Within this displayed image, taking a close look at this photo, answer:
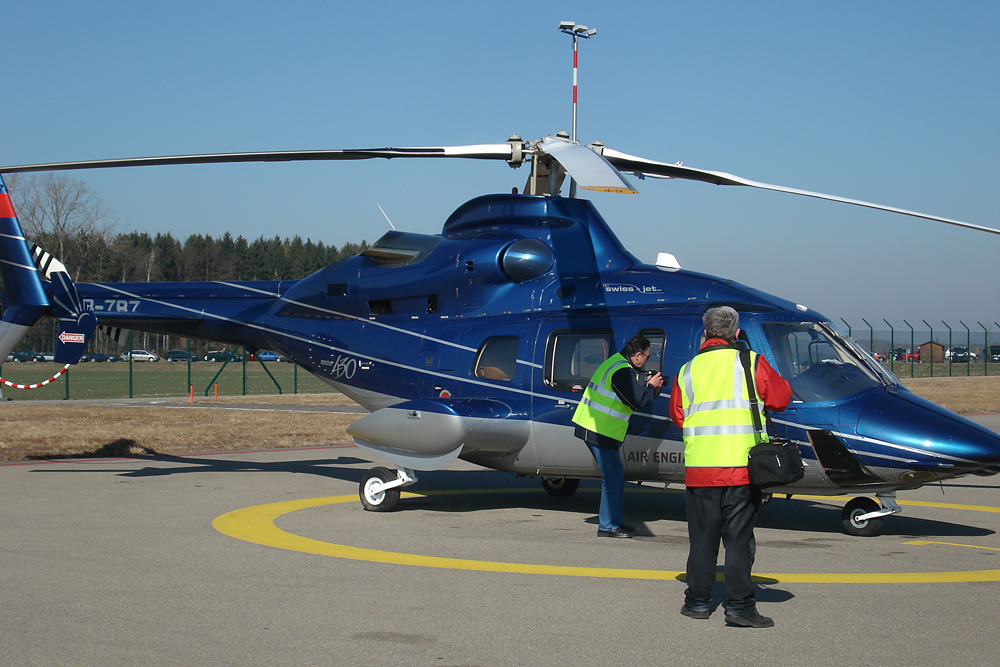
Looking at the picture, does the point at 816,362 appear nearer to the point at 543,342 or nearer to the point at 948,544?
the point at 948,544

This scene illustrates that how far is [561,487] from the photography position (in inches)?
431

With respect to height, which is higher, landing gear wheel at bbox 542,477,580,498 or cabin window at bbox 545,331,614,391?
cabin window at bbox 545,331,614,391

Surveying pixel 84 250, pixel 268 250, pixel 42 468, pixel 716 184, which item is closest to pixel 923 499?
pixel 716 184

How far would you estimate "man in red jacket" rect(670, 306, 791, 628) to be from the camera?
17.1 ft

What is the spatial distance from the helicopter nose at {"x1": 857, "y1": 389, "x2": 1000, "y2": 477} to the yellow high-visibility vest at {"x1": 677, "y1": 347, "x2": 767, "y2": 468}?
2720 mm

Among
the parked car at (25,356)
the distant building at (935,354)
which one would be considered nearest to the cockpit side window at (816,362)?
the distant building at (935,354)

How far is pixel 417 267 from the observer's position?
10.4 m

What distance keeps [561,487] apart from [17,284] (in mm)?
8058

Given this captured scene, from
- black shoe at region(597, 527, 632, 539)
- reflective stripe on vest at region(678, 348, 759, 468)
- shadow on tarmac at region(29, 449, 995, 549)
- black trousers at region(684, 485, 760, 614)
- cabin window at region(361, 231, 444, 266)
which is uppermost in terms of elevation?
cabin window at region(361, 231, 444, 266)

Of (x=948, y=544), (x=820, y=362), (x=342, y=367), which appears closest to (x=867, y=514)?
(x=948, y=544)

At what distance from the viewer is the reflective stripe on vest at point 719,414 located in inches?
209

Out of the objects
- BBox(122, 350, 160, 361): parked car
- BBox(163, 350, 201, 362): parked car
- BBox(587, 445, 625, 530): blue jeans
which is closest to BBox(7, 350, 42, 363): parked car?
BBox(122, 350, 160, 361): parked car

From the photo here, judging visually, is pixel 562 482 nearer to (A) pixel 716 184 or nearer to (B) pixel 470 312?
(B) pixel 470 312

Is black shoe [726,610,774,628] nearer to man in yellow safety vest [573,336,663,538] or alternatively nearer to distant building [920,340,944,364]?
man in yellow safety vest [573,336,663,538]
